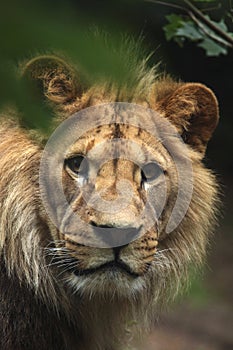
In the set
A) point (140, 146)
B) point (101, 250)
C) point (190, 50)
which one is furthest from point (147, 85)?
point (190, 50)

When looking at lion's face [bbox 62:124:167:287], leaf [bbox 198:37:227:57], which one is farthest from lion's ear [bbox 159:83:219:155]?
lion's face [bbox 62:124:167:287]

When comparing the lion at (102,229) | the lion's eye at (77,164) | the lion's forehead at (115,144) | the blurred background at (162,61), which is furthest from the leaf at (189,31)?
the lion's eye at (77,164)

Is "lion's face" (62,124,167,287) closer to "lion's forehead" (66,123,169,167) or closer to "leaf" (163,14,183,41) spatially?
"lion's forehead" (66,123,169,167)

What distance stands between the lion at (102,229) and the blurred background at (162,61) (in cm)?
22

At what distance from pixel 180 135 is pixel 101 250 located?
79 cm

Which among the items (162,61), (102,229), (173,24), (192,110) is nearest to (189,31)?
(173,24)

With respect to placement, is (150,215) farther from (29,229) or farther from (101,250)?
(29,229)

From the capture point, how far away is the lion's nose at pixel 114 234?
2305 mm

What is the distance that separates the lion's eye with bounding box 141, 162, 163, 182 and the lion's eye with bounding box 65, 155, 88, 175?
0.22 meters

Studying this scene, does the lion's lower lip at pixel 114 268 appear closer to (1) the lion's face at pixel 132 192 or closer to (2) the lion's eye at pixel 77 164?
(1) the lion's face at pixel 132 192

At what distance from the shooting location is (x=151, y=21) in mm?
5160

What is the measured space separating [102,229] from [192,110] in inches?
34.4

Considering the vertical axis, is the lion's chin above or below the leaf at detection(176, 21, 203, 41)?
below

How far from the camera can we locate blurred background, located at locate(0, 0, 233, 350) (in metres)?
0.47
